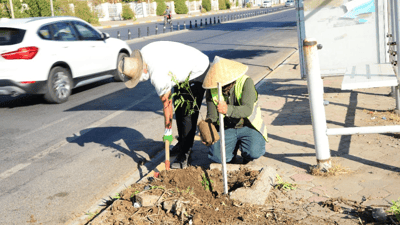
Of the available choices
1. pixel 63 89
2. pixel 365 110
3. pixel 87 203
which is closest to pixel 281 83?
pixel 365 110

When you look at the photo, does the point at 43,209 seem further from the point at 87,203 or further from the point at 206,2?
the point at 206,2

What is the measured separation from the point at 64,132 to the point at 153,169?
2499 mm

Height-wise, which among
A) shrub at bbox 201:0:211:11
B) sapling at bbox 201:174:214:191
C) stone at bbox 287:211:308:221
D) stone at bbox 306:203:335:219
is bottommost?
stone at bbox 287:211:308:221

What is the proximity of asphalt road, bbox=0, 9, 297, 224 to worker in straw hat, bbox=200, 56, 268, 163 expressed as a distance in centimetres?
122

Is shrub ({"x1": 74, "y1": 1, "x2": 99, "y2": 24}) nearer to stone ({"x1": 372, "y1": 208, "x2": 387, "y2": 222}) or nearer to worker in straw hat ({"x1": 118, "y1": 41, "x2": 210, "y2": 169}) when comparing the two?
worker in straw hat ({"x1": 118, "y1": 41, "x2": 210, "y2": 169})

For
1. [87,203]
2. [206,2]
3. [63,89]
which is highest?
[206,2]

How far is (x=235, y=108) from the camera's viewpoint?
4176 millimetres

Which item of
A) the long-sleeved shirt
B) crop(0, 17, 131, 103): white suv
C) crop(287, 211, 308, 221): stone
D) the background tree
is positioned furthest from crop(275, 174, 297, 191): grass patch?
the background tree

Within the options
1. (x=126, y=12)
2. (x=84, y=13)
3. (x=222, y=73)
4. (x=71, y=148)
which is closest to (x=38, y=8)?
(x=84, y=13)

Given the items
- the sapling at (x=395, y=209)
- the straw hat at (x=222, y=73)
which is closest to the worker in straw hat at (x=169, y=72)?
the straw hat at (x=222, y=73)

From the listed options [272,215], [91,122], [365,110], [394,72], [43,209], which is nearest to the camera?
[272,215]

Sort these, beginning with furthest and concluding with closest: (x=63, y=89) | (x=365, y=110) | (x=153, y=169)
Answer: (x=63, y=89) → (x=365, y=110) → (x=153, y=169)

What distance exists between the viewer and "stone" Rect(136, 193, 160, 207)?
153 inches

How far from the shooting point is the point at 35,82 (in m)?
8.84
